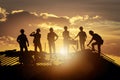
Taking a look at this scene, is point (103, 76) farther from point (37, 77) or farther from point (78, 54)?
point (37, 77)

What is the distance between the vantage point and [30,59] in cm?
3666

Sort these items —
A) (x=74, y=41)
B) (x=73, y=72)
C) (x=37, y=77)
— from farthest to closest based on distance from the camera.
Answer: (x=74, y=41)
(x=73, y=72)
(x=37, y=77)

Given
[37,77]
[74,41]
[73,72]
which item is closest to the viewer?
[37,77]

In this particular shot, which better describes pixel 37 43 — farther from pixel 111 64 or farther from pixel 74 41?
pixel 111 64

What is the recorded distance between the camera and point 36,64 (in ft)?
121

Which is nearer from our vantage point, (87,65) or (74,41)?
(87,65)

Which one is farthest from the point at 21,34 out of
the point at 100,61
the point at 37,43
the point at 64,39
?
the point at 100,61

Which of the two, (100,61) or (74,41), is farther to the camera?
(74,41)

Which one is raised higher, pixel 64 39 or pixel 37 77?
pixel 64 39

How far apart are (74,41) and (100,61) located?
3.69m

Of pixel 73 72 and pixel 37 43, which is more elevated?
pixel 37 43

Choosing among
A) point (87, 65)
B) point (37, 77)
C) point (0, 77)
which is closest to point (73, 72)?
point (87, 65)

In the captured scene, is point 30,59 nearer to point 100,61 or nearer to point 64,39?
point 64,39

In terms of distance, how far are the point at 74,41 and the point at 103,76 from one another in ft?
15.4
